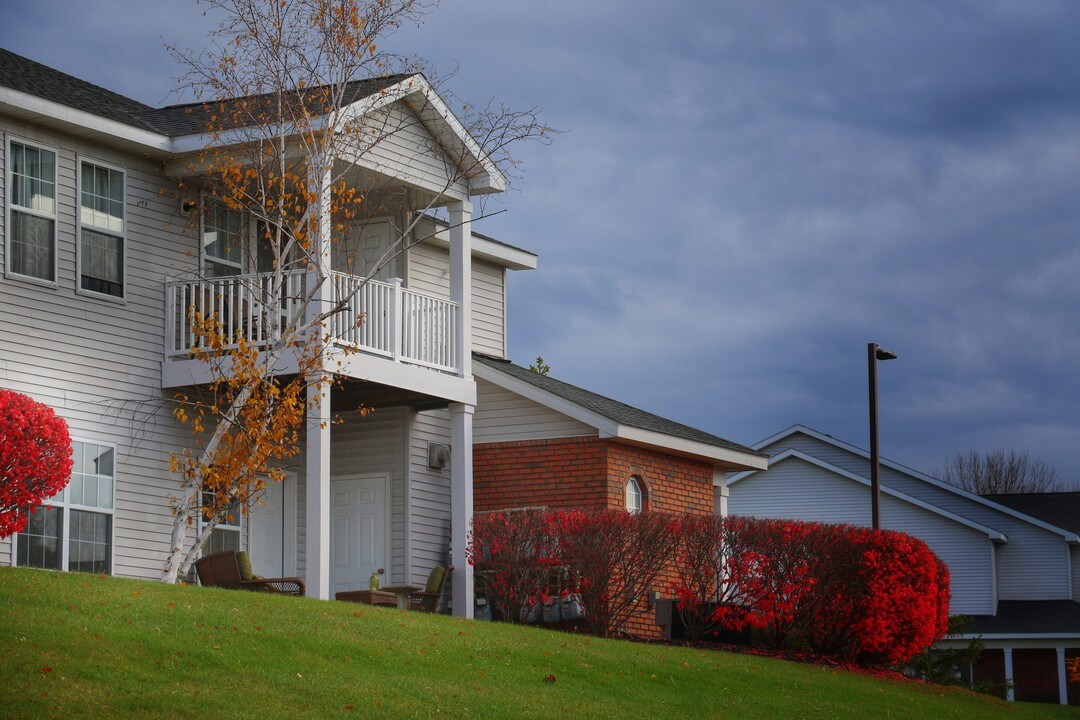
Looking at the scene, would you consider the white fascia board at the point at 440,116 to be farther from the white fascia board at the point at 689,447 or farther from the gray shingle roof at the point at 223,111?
the white fascia board at the point at 689,447

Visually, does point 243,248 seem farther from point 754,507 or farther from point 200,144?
point 754,507

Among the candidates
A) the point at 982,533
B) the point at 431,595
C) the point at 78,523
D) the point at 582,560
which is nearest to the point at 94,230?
the point at 78,523

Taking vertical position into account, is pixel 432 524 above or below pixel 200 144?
below

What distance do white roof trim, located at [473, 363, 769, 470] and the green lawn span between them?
508cm

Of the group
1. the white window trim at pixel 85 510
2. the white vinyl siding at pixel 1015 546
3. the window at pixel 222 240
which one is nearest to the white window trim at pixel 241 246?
the window at pixel 222 240

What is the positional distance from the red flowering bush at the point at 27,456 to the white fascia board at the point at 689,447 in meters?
8.40

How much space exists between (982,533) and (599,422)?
19900 millimetres

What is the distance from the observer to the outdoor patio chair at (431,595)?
19172mm

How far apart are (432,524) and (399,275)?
3645 mm

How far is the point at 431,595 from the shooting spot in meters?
19.2

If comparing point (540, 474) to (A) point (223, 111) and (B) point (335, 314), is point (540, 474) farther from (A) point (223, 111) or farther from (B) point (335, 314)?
(A) point (223, 111)

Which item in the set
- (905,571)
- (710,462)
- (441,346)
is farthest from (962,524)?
(441,346)

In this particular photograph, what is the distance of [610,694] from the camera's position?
13422 mm

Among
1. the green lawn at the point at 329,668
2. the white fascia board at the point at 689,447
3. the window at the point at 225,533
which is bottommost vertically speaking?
the green lawn at the point at 329,668
